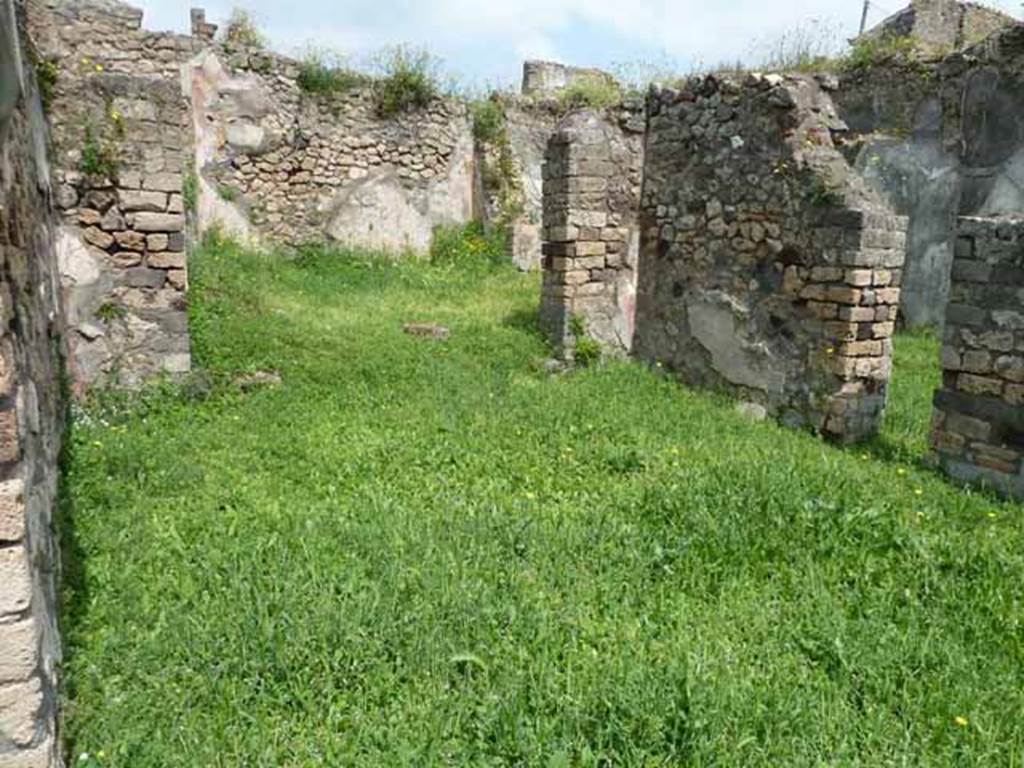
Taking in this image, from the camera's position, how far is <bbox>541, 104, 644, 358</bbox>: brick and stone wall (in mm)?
7586

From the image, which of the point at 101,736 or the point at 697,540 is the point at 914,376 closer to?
the point at 697,540

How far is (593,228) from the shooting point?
7.66m

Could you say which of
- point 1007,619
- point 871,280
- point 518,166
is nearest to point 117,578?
point 1007,619

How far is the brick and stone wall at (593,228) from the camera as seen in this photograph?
7.59 meters

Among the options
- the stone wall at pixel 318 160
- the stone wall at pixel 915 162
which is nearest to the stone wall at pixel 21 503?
the stone wall at pixel 318 160

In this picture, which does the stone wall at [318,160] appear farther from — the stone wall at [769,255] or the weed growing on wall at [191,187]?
the stone wall at [769,255]

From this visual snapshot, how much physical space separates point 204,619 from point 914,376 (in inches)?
280

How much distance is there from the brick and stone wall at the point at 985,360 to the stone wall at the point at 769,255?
2.41 feet

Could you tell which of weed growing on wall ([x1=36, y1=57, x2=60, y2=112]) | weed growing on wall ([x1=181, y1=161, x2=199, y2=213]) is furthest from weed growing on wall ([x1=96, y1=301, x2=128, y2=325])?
weed growing on wall ([x1=181, y1=161, x2=199, y2=213])

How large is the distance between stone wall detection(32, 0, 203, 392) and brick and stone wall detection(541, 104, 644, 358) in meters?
3.50

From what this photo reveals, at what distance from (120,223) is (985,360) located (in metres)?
5.75

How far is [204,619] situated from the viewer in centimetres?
278

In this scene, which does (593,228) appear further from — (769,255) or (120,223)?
(120,223)

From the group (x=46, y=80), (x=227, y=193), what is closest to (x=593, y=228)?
(x=46, y=80)
